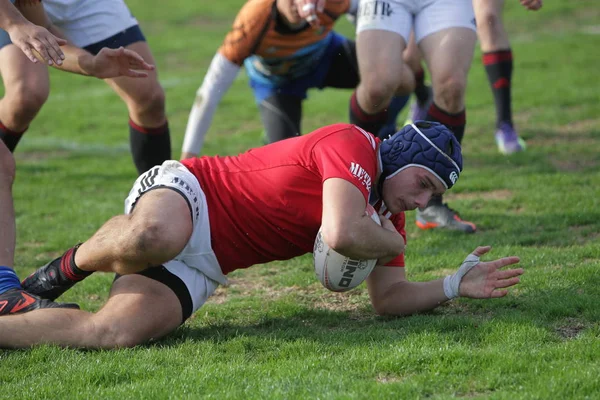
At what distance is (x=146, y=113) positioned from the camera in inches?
252

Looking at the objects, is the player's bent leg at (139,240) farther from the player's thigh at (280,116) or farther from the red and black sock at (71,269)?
the player's thigh at (280,116)

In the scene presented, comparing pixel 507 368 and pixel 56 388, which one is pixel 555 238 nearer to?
pixel 507 368

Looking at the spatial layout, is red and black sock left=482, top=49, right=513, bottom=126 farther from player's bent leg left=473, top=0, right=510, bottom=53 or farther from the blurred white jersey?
the blurred white jersey

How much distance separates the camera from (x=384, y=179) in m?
4.74

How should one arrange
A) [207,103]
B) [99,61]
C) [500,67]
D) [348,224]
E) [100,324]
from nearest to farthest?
[348,224] → [100,324] → [99,61] → [207,103] → [500,67]

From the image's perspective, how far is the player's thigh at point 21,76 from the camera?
18.9 feet

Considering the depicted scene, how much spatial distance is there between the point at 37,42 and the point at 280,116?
3394 millimetres

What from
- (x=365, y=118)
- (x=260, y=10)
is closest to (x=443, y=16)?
(x=365, y=118)

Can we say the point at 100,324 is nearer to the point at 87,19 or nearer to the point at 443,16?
the point at 87,19

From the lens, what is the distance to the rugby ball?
4.59 meters

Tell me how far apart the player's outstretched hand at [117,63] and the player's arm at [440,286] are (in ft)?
6.38

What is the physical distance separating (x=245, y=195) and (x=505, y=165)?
4.55m

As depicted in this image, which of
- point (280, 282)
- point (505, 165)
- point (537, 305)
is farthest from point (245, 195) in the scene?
point (505, 165)

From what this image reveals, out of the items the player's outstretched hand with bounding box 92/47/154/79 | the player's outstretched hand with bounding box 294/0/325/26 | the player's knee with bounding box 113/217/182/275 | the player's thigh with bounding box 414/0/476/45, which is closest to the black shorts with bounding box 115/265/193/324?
the player's knee with bounding box 113/217/182/275
